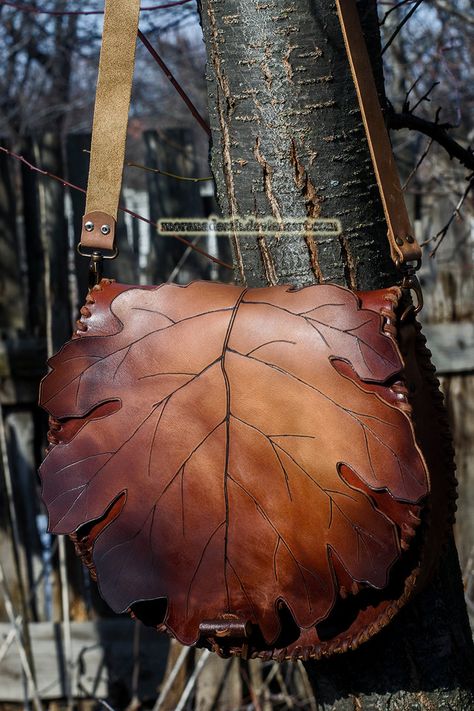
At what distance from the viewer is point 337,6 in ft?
3.35

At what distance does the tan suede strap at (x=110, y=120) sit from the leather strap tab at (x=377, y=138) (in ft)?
1.02

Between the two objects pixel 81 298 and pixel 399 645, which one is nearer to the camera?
pixel 399 645

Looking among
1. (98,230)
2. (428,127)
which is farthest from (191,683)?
(428,127)

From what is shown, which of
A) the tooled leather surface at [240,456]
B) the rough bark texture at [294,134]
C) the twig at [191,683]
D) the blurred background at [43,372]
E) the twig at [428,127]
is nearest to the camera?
the tooled leather surface at [240,456]

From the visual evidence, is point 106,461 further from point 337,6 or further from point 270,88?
point 337,6

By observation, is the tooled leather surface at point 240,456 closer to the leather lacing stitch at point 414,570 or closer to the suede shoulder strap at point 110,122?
the leather lacing stitch at point 414,570

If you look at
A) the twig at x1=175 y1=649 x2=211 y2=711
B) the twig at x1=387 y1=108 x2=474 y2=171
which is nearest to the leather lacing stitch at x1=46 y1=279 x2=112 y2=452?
the twig at x1=387 y1=108 x2=474 y2=171

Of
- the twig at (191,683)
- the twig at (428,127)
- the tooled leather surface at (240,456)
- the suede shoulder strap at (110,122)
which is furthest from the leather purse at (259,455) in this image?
the twig at (191,683)

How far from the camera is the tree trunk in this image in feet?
3.55

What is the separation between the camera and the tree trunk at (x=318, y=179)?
1083 millimetres

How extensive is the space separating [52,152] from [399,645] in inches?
86.7

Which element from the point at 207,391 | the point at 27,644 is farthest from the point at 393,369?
the point at 27,644

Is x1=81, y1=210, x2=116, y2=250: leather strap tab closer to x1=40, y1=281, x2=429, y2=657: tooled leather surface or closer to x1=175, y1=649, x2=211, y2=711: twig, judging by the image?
x1=40, y1=281, x2=429, y2=657: tooled leather surface

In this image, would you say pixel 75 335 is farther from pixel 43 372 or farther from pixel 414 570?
pixel 43 372
